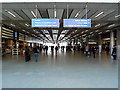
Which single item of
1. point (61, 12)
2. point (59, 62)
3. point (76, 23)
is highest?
point (61, 12)

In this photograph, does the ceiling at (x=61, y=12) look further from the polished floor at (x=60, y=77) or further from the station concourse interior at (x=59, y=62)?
the polished floor at (x=60, y=77)

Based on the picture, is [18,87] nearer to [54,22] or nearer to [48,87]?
[48,87]

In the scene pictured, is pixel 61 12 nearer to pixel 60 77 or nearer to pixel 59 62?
pixel 59 62

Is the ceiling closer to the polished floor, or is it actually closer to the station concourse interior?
the station concourse interior

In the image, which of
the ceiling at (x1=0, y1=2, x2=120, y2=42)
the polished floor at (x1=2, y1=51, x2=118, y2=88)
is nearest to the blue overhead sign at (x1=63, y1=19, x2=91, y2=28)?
the ceiling at (x1=0, y1=2, x2=120, y2=42)

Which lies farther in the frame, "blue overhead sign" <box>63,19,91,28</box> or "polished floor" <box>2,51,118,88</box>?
"blue overhead sign" <box>63,19,91,28</box>

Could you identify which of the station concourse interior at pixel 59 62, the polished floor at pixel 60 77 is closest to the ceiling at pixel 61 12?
the station concourse interior at pixel 59 62

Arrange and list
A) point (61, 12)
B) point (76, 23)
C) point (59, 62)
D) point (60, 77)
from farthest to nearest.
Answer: point (61, 12) → point (59, 62) → point (76, 23) → point (60, 77)

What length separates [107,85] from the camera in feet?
14.1

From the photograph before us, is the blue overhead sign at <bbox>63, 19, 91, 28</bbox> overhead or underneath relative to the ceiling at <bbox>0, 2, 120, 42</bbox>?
underneath

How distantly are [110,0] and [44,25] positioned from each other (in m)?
4.23

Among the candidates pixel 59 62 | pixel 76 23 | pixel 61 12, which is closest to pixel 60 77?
pixel 76 23

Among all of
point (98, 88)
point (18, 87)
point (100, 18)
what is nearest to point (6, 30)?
point (100, 18)

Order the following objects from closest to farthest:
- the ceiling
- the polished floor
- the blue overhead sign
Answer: the polished floor < the ceiling < the blue overhead sign
